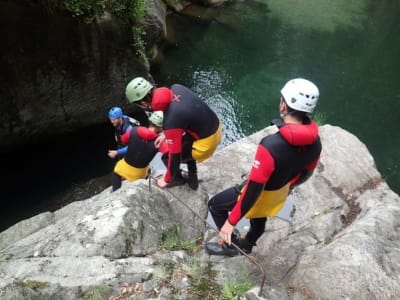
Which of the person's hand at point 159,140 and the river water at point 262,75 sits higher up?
the person's hand at point 159,140

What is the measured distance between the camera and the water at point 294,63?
15.5 meters

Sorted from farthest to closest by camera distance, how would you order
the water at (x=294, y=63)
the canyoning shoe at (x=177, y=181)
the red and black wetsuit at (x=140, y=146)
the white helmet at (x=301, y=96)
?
the water at (x=294, y=63) < the red and black wetsuit at (x=140, y=146) < the canyoning shoe at (x=177, y=181) < the white helmet at (x=301, y=96)

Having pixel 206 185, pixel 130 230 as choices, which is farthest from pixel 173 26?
pixel 130 230

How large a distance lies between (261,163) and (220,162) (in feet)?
13.2

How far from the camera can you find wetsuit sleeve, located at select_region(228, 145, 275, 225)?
12.9 ft

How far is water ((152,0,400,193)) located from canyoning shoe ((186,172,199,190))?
778cm

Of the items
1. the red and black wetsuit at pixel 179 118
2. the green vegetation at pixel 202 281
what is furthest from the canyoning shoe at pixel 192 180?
the green vegetation at pixel 202 281

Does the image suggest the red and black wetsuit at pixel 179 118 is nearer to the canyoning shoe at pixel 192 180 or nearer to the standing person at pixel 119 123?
the canyoning shoe at pixel 192 180

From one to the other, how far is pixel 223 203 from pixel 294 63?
15.9m

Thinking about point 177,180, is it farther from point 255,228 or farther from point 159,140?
point 255,228

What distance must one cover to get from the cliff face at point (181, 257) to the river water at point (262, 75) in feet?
19.7

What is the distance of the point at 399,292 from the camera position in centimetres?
434

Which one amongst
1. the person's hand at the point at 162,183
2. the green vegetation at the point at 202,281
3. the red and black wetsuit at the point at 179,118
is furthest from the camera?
the person's hand at the point at 162,183

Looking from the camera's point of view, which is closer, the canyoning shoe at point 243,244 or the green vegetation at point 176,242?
the green vegetation at point 176,242
